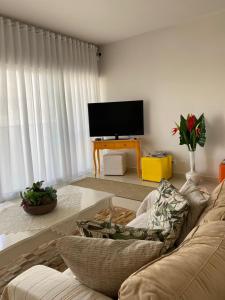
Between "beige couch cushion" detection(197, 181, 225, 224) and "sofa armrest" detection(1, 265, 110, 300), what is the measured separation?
1.79 ft

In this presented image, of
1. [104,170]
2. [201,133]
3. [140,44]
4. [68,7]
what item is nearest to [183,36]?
[140,44]

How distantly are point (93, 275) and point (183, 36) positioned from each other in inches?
164

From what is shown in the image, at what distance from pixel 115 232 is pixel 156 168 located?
320cm

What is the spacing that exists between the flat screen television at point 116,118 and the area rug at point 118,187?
866 millimetres

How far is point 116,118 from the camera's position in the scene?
15.2ft

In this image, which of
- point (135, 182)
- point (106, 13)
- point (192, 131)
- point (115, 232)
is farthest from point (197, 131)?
point (115, 232)

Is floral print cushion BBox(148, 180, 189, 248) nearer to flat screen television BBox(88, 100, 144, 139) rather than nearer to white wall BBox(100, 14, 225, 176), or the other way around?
white wall BBox(100, 14, 225, 176)

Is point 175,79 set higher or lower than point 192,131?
higher

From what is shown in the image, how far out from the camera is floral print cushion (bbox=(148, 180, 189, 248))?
1.12 metres

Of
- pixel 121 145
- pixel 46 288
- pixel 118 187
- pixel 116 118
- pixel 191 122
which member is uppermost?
pixel 116 118

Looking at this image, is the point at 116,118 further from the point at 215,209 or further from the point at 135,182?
the point at 215,209

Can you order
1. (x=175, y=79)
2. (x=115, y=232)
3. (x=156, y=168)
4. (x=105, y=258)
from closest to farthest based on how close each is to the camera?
(x=105, y=258) < (x=115, y=232) < (x=156, y=168) < (x=175, y=79)

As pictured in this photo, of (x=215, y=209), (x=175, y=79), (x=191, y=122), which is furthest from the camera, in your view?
(x=175, y=79)

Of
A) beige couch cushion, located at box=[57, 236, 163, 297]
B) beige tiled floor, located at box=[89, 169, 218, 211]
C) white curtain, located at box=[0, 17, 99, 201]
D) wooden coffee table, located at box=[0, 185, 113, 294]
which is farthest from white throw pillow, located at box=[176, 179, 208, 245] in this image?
white curtain, located at box=[0, 17, 99, 201]
